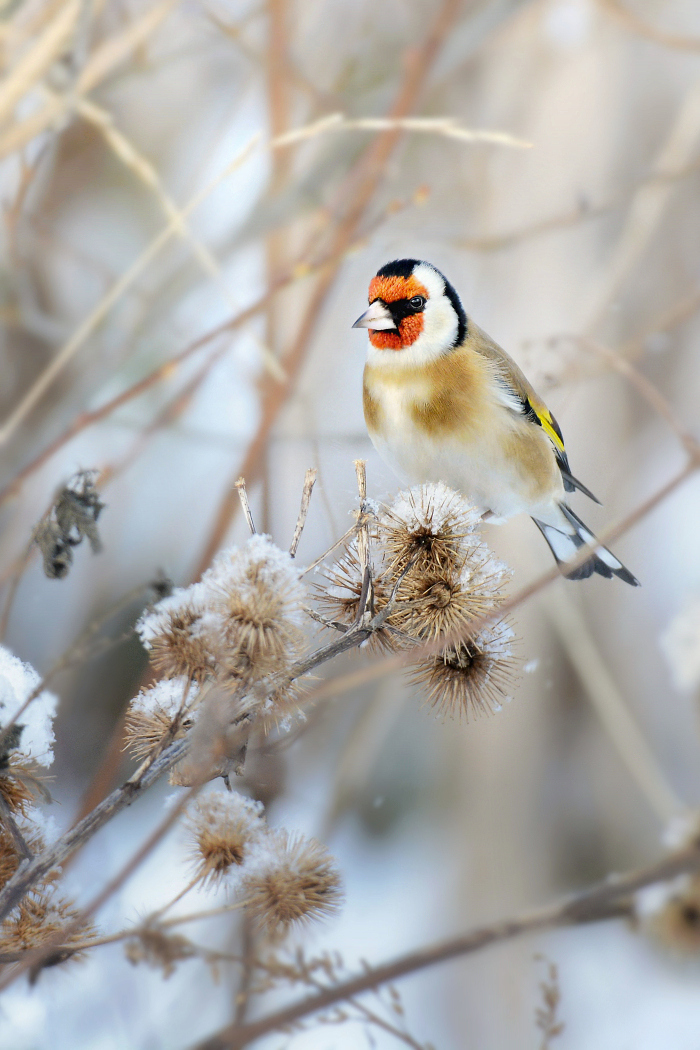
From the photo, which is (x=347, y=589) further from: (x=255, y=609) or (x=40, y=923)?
(x=40, y=923)

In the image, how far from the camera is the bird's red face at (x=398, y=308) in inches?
43.2

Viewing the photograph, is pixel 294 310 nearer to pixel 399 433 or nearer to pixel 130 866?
pixel 399 433

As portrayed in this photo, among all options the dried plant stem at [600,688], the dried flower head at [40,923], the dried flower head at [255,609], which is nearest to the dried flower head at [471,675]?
the dried flower head at [255,609]

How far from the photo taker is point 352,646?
0.68 meters

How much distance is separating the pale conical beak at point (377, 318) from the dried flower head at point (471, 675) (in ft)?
1.62

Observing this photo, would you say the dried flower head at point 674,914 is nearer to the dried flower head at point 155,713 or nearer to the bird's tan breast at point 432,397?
the dried flower head at point 155,713

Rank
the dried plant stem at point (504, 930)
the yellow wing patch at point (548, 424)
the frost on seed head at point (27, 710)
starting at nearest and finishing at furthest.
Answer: the dried plant stem at point (504, 930)
the frost on seed head at point (27, 710)
the yellow wing patch at point (548, 424)

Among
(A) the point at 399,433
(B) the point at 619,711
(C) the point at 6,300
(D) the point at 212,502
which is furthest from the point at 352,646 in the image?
(C) the point at 6,300

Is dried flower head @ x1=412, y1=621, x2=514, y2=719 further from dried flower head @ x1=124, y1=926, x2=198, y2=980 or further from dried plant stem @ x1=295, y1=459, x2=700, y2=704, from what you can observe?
dried flower head @ x1=124, y1=926, x2=198, y2=980

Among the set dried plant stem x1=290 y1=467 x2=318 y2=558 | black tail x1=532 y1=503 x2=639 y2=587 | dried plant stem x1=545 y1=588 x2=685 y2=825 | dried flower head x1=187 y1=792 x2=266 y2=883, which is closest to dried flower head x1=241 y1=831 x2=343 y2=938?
dried flower head x1=187 y1=792 x2=266 y2=883

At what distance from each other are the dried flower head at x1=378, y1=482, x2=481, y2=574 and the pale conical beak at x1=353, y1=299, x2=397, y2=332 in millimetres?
364

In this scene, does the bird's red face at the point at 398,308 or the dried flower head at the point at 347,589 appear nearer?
the dried flower head at the point at 347,589

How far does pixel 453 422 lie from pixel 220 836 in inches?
27.5

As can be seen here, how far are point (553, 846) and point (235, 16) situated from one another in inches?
119
